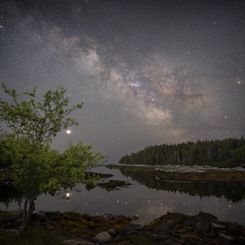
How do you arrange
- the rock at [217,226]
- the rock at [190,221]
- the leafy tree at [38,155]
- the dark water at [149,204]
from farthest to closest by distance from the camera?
the dark water at [149,204]
the rock at [190,221]
the rock at [217,226]
the leafy tree at [38,155]

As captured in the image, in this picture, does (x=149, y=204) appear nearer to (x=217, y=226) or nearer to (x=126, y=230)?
(x=217, y=226)

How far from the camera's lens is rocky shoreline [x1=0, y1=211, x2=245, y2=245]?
73.0ft

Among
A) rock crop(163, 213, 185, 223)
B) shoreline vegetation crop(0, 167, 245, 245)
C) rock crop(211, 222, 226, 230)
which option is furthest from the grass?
rock crop(211, 222, 226, 230)

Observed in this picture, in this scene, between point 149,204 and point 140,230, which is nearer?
point 140,230

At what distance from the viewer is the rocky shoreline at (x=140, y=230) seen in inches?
876

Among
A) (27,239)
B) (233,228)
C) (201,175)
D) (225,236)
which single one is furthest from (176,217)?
(201,175)

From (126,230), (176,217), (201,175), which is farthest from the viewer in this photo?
(201,175)

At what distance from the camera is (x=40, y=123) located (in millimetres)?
18078

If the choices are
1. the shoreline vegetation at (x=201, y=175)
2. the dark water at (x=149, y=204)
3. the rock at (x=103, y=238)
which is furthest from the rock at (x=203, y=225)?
the shoreline vegetation at (x=201, y=175)

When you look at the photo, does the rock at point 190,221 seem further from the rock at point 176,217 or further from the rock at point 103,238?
the rock at point 103,238

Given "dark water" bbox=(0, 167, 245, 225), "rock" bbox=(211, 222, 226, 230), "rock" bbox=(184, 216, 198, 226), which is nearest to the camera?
"rock" bbox=(211, 222, 226, 230)

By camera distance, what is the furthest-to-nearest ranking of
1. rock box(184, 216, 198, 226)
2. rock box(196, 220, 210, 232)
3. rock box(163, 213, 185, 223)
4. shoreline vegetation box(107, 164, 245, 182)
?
shoreline vegetation box(107, 164, 245, 182) < rock box(163, 213, 185, 223) < rock box(184, 216, 198, 226) < rock box(196, 220, 210, 232)

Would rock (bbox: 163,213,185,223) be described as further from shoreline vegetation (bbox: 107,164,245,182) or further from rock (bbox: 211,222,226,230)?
shoreline vegetation (bbox: 107,164,245,182)

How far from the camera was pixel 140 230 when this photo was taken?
25609 millimetres
